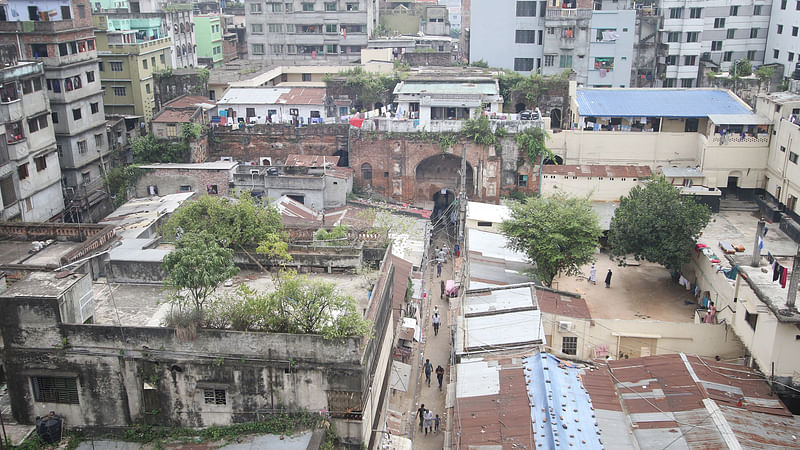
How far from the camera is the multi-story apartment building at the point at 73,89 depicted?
123 ft

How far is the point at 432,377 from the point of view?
2770 centimetres

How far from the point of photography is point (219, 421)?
17266 mm

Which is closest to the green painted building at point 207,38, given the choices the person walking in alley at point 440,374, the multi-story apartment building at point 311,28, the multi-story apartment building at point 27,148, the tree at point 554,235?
the multi-story apartment building at point 311,28

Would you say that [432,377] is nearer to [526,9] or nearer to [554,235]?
[554,235]

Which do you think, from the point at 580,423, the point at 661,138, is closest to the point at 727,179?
the point at 661,138

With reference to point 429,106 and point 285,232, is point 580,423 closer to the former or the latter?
point 285,232

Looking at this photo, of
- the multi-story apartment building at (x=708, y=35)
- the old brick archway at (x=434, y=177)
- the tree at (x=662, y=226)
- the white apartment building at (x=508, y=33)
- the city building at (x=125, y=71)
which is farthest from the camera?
the multi-story apartment building at (x=708, y=35)

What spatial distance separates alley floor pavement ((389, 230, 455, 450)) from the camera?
24.5m

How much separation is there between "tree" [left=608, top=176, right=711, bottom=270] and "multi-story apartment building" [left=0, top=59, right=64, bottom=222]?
27.6m

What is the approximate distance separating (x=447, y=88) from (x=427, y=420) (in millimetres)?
26313

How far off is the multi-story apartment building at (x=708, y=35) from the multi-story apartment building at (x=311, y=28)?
2519 centimetres

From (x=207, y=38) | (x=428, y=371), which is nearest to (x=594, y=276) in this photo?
(x=428, y=371)

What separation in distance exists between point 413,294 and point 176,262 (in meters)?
15.9

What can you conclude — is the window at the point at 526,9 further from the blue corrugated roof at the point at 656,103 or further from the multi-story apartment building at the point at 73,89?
the multi-story apartment building at the point at 73,89
